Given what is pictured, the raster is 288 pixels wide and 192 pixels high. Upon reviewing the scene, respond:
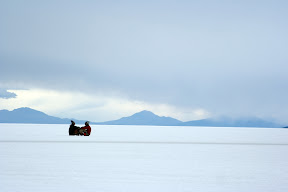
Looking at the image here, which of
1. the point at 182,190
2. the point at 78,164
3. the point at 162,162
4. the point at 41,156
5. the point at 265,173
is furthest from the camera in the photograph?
the point at 41,156

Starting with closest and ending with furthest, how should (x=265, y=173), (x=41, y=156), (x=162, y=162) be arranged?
1. (x=265, y=173)
2. (x=162, y=162)
3. (x=41, y=156)

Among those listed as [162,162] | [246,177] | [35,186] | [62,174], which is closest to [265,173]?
[246,177]

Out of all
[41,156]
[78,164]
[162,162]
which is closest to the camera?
[78,164]

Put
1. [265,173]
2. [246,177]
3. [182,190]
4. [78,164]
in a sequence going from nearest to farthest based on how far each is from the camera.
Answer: [182,190]
[246,177]
[265,173]
[78,164]

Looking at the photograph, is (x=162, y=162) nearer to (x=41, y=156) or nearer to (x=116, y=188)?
(x=41, y=156)

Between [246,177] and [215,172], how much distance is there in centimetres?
148

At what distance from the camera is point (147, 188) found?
1222 cm

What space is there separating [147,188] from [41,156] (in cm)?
1000

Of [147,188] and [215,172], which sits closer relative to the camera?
[147,188]

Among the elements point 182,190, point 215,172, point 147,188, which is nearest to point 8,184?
point 147,188

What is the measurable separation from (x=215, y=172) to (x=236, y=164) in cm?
307

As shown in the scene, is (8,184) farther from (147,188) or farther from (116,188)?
(147,188)

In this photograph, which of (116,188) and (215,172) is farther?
(215,172)

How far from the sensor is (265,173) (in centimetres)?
1562
